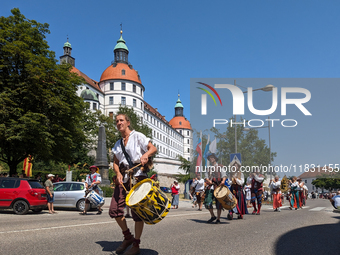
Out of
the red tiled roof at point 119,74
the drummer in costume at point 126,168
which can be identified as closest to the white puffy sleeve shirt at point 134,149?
the drummer in costume at point 126,168

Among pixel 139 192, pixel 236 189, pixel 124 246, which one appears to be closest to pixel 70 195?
pixel 236 189

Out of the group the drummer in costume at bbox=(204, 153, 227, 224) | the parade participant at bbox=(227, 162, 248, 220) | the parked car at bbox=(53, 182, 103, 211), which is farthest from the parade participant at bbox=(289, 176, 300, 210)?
the parked car at bbox=(53, 182, 103, 211)

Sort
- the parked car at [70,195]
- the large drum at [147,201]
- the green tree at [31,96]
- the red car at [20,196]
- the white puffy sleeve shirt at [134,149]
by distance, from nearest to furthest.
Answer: the large drum at [147,201] → the white puffy sleeve shirt at [134,149] → the red car at [20,196] → the parked car at [70,195] → the green tree at [31,96]

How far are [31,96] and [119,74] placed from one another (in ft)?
210

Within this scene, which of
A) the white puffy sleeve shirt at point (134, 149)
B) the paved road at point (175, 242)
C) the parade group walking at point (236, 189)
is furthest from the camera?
the parade group walking at point (236, 189)

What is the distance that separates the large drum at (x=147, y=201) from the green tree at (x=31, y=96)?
732 inches

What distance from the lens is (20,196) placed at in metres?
13.6

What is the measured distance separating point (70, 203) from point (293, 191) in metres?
12.8

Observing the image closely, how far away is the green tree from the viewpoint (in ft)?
70.4

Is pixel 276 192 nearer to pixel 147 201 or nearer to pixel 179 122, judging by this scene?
pixel 147 201

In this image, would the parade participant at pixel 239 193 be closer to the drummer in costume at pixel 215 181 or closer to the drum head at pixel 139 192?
the drummer in costume at pixel 215 181

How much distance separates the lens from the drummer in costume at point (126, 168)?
4684 mm

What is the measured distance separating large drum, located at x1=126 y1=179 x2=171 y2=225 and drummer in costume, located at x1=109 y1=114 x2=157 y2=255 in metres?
0.21

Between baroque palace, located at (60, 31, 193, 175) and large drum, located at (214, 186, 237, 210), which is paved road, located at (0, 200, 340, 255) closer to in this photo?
large drum, located at (214, 186, 237, 210)
